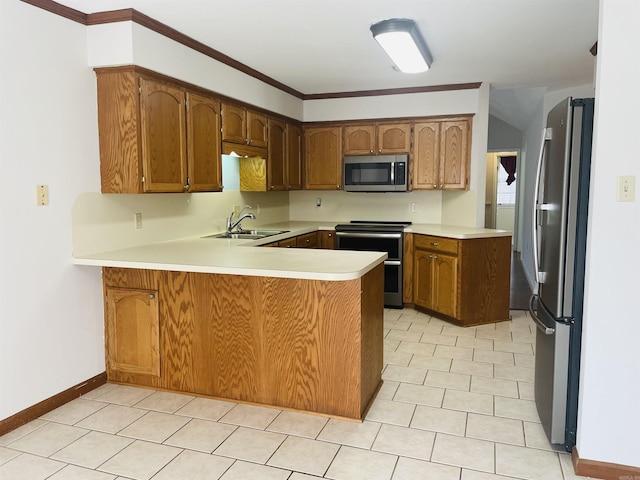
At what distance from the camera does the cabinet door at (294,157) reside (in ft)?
16.9

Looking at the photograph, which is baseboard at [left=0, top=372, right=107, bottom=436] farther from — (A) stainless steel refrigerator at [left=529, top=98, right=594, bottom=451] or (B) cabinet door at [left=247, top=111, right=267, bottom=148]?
(A) stainless steel refrigerator at [left=529, top=98, right=594, bottom=451]

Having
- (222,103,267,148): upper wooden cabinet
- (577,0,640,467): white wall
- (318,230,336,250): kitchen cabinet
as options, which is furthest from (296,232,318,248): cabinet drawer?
(577,0,640,467): white wall

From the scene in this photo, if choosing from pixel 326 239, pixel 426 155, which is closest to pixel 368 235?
pixel 326 239

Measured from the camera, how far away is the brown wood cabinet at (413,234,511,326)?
14.3ft

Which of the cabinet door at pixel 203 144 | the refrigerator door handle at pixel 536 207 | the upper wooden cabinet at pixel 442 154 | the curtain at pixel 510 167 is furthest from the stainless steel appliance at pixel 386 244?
the curtain at pixel 510 167

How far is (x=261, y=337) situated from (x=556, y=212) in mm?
1721

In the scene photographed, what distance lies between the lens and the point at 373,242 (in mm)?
4969

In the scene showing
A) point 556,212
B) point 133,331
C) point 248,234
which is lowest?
point 133,331

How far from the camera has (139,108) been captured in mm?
2916

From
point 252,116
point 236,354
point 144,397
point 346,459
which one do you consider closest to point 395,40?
point 252,116

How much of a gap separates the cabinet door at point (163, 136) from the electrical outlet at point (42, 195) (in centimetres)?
54

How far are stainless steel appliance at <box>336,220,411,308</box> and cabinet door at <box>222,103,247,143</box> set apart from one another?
1569 millimetres

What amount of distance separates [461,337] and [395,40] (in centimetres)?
251

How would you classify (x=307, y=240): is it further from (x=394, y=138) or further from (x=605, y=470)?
(x=605, y=470)
